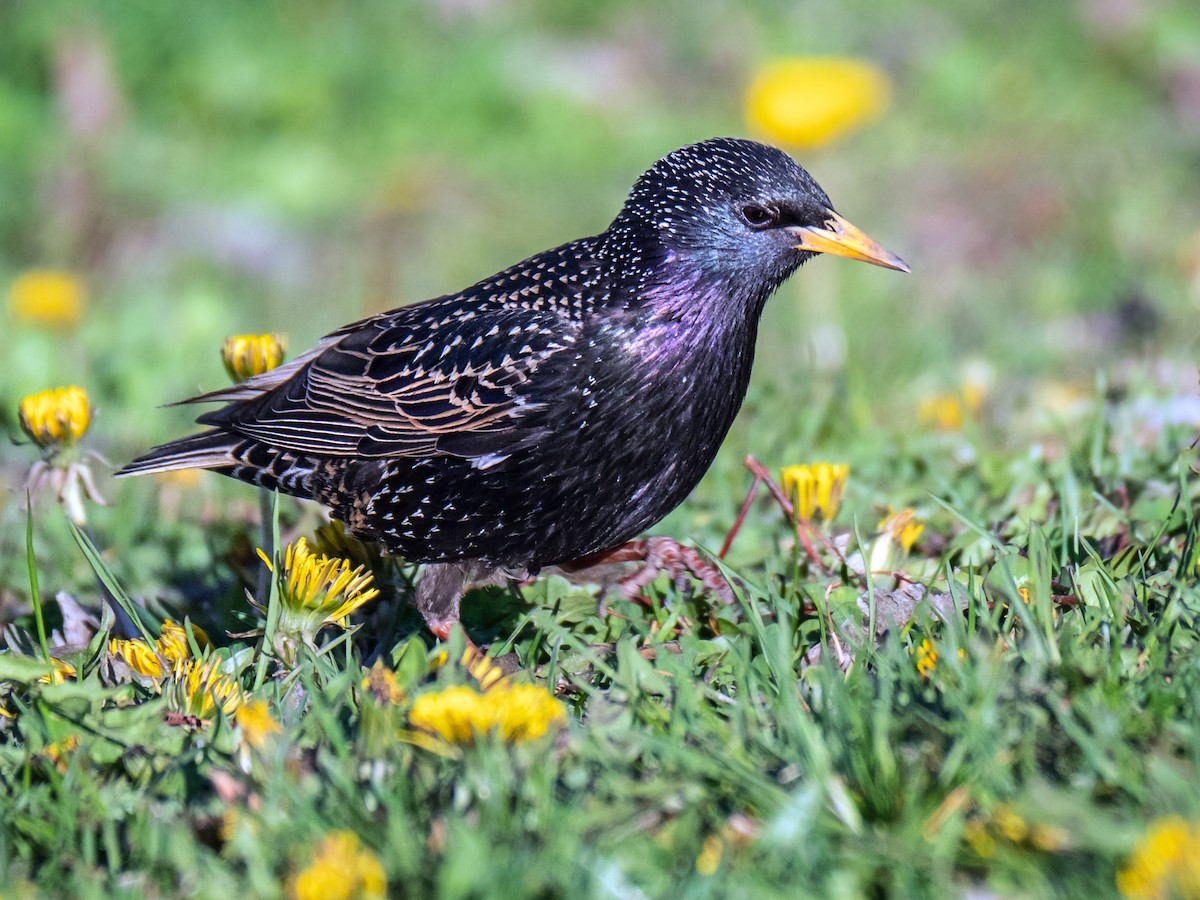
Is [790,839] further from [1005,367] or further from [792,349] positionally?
[792,349]

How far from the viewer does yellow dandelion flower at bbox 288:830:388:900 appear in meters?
2.12

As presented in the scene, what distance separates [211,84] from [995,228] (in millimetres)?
5176

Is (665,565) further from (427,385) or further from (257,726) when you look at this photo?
(257,726)

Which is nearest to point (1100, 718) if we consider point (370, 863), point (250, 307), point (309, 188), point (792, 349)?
point (370, 863)

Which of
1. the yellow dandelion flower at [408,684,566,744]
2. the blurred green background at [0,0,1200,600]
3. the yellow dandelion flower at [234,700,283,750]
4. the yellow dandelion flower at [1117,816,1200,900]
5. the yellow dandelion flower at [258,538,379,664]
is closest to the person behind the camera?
the yellow dandelion flower at [1117,816,1200,900]

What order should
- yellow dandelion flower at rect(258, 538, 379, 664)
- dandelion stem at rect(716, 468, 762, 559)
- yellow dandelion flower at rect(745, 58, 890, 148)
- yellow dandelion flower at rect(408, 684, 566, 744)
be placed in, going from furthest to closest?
yellow dandelion flower at rect(745, 58, 890, 148) → dandelion stem at rect(716, 468, 762, 559) → yellow dandelion flower at rect(258, 538, 379, 664) → yellow dandelion flower at rect(408, 684, 566, 744)

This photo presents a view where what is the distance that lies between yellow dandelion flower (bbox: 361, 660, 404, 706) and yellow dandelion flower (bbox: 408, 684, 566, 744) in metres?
0.22

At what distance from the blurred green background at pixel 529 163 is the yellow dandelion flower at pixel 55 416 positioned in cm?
230

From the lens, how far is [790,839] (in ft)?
7.22

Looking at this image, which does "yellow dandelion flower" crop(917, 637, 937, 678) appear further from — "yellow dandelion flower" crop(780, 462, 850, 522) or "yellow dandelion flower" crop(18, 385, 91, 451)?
"yellow dandelion flower" crop(18, 385, 91, 451)

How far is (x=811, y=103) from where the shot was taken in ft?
23.2

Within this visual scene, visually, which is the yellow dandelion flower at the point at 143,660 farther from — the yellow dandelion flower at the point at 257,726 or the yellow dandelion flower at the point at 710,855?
the yellow dandelion flower at the point at 710,855

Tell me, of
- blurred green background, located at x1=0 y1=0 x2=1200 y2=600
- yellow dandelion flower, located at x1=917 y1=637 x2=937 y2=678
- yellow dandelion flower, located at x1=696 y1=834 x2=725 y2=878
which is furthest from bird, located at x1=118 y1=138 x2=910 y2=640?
blurred green background, located at x1=0 y1=0 x2=1200 y2=600

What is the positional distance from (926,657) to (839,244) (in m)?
1.11
